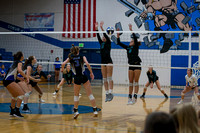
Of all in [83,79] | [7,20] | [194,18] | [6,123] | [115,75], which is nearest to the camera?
[6,123]

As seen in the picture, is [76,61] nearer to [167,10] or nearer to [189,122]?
[189,122]

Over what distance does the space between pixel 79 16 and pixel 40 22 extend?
3479 millimetres

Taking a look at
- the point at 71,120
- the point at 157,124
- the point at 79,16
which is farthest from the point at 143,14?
the point at 157,124

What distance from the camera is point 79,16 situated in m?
21.8

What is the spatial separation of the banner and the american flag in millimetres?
1416

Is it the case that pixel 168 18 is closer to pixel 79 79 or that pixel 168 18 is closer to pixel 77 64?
pixel 77 64

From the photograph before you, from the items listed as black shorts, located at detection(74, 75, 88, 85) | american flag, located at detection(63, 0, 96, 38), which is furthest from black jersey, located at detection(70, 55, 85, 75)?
american flag, located at detection(63, 0, 96, 38)

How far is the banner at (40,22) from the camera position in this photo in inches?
911

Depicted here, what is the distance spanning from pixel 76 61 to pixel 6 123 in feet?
8.22

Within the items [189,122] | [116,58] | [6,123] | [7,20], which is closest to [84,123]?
[6,123]

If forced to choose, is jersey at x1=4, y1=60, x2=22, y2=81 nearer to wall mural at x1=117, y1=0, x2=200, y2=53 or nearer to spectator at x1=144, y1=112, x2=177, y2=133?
spectator at x1=144, y1=112, x2=177, y2=133

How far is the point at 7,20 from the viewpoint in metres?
23.8

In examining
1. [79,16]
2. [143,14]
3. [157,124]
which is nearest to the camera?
[157,124]

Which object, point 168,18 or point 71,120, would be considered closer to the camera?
point 71,120
